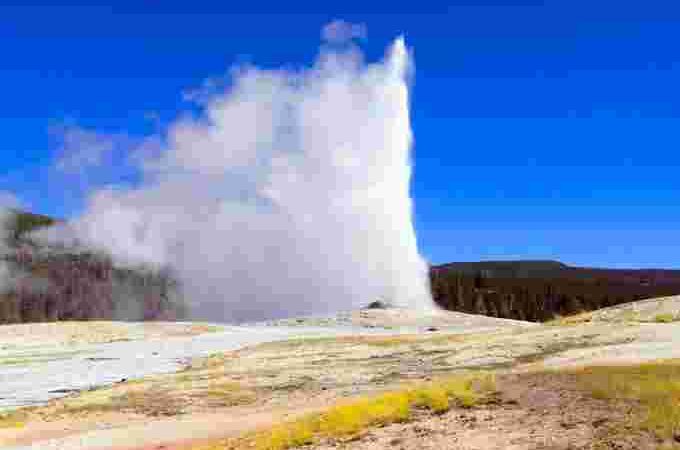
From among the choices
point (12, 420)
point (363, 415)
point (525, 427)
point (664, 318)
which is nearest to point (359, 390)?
point (363, 415)

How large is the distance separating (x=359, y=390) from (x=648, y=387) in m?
11.4

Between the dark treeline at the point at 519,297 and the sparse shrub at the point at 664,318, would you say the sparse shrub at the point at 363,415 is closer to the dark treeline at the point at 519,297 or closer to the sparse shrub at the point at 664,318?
the sparse shrub at the point at 664,318

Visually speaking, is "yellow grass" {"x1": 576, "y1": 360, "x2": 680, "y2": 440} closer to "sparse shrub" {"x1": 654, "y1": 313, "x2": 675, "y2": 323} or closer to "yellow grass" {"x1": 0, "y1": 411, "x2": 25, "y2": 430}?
"yellow grass" {"x1": 0, "y1": 411, "x2": 25, "y2": 430}

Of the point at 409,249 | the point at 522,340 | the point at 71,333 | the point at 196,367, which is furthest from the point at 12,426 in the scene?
the point at 409,249

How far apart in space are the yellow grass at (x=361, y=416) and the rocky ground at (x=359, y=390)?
44 centimetres

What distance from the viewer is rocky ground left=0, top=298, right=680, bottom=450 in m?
16.1

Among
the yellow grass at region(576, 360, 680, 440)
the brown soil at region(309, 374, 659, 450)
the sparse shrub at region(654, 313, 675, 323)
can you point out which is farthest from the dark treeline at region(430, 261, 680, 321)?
the brown soil at region(309, 374, 659, 450)

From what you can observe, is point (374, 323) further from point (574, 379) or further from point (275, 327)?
point (574, 379)

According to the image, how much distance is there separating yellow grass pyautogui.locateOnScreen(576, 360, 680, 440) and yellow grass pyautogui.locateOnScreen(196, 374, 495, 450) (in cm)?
261

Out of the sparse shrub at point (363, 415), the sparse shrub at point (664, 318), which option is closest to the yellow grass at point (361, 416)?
the sparse shrub at point (363, 415)

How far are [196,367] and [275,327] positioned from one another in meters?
33.9

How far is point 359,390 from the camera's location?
86.0 ft

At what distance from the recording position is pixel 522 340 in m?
35.6

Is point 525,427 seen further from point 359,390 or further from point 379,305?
point 379,305
